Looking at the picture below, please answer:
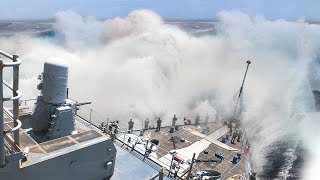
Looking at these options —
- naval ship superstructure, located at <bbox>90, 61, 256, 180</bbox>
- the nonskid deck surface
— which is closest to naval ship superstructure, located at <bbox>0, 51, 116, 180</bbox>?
naval ship superstructure, located at <bbox>90, 61, 256, 180</bbox>

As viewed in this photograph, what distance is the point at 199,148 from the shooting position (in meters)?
20.8

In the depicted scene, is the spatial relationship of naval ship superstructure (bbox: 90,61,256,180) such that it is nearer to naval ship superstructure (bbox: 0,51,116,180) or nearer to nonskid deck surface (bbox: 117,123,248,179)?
nonskid deck surface (bbox: 117,123,248,179)

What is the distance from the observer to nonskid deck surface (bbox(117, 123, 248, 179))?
18.2 metres

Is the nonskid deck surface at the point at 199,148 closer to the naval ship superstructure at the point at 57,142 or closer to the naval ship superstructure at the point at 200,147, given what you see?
the naval ship superstructure at the point at 200,147

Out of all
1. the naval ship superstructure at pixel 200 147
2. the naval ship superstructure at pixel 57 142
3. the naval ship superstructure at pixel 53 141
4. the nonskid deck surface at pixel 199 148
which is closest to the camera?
the naval ship superstructure at pixel 53 141

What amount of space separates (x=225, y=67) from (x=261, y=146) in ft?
99.5

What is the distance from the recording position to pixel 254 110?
45656 millimetres

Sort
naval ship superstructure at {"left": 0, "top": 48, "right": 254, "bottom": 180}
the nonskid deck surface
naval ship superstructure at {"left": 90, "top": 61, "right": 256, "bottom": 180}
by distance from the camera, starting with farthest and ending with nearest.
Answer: the nonskid deck surface < naval ship superstructure at {"left": 90, "top": 61, "right": 256, "bottom": 180} < naval ship superstructure at {"left": 0, "top": 48, "right": 254, "bottom": 180}

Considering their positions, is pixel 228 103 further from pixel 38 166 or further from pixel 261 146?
pixel 38 166

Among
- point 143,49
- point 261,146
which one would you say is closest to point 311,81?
point 143,49

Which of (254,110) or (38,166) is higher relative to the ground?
(38,166)

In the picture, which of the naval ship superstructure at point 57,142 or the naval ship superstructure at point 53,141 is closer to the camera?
the naval ship superstructure at point 53,141

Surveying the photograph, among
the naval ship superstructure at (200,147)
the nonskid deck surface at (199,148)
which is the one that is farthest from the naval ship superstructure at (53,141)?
the nonskid deck surface at (199,148)

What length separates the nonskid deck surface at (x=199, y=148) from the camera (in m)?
18.2
